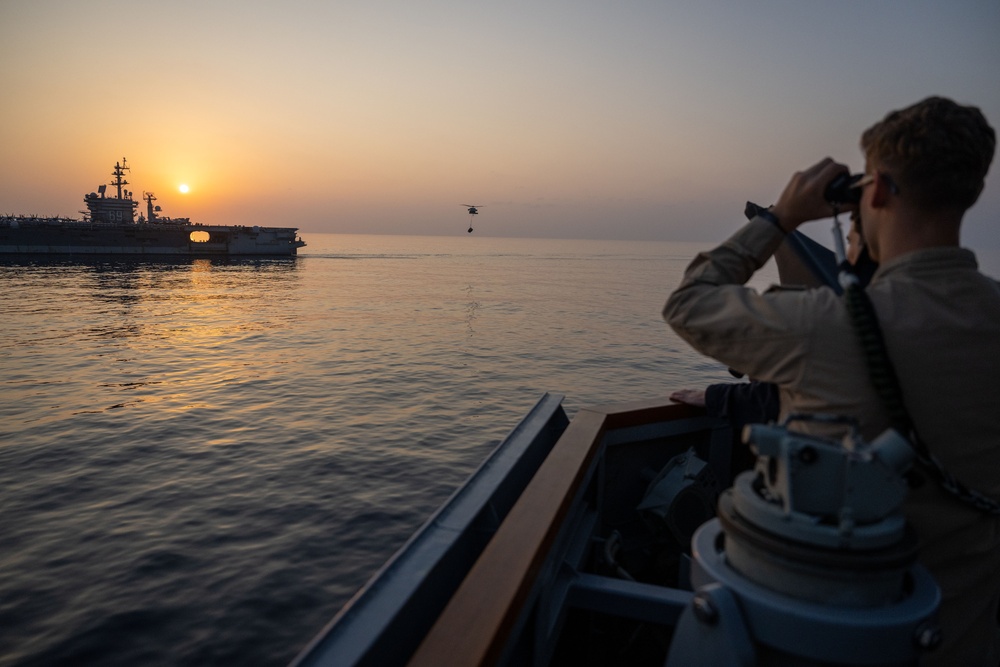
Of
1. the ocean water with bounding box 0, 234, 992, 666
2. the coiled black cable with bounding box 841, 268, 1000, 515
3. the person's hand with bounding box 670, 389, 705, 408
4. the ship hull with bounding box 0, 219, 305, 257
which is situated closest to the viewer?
the coiled black cable with bounding box 841, 268, 1000, 515

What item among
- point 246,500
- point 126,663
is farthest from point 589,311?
point 126,663

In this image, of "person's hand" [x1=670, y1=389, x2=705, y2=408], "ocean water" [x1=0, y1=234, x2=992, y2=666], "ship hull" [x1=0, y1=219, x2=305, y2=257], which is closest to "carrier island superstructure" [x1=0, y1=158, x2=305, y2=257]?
"ship hull" [x1=0, y1=219, x2=305, y2=257]

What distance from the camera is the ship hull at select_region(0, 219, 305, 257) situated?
73.4 m

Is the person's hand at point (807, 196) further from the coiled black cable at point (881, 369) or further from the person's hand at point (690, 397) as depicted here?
the person's hand at point (690, 397)

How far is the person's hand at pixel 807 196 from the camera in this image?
167cm

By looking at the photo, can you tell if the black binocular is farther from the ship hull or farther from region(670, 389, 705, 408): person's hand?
the ship hull

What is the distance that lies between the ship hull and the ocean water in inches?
2137

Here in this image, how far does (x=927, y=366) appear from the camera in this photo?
1.42m

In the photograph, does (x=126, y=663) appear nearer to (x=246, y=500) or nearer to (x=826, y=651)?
(x=246, y=500)

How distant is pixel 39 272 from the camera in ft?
181

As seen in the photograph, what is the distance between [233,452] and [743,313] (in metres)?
11.5

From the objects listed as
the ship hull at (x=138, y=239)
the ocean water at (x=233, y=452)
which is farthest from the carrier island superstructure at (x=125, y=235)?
the ocean water at (x=233, y=452)

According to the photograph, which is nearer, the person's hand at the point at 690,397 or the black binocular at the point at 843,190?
the black binocular at the point at 843,190

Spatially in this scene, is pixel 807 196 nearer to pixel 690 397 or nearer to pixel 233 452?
pixel 690 397
